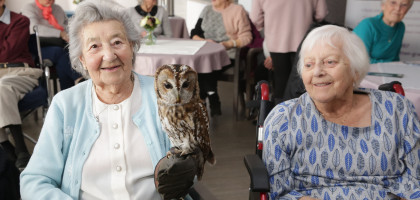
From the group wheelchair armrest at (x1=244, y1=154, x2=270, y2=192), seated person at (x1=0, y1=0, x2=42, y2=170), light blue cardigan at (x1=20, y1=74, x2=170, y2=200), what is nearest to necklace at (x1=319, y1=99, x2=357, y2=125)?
wheelchair armrest at (x1=244, y1=154, x2=270, y2=192)

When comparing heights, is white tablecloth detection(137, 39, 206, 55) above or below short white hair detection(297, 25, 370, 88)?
below

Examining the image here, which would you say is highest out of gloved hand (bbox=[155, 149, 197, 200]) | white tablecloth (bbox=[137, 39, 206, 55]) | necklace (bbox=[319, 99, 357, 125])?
gloved hand (bbox=[155, 149, 197, 200])

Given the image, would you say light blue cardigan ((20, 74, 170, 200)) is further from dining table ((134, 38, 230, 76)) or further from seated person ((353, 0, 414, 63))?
seated person ((353, 0, 414, 63))

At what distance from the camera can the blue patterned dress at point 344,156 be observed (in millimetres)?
1487

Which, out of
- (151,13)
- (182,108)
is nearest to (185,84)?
(182,108)

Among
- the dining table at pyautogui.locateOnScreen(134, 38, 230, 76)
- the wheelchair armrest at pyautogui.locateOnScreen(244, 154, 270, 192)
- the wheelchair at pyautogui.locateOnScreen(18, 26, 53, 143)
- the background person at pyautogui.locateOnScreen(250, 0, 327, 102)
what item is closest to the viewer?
the wheelchair armrest at pyautogui.locateOnScreen(244, 154, 270, 192)

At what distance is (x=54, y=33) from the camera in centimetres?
437

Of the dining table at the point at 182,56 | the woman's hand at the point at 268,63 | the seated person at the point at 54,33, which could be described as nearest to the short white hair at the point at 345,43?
the dining table at the point at 182,56

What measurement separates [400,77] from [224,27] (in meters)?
2.31

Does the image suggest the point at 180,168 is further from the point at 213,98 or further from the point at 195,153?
the point at 213,98

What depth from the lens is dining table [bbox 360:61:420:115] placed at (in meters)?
2.12

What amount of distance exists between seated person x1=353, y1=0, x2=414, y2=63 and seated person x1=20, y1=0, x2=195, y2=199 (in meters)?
2.13

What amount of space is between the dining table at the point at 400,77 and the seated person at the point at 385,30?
0.17 metres

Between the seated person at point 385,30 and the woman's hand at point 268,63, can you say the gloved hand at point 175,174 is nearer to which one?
the seated person at point 385,30
